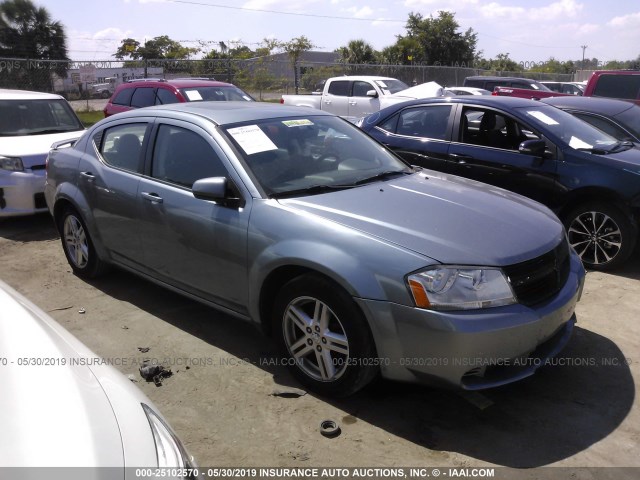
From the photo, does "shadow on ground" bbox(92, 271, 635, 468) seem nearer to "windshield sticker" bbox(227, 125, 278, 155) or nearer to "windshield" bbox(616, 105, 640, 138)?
"windshield sticker" bbox(227, 125, 278, 155)

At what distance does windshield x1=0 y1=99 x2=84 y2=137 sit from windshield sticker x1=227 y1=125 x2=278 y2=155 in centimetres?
532

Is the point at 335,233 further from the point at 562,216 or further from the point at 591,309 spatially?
the point at 562,216

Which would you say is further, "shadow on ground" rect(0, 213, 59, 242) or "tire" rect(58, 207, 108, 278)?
"shadow on ground" rect(0, 213, 59, 242)

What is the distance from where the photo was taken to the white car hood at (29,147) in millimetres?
6977

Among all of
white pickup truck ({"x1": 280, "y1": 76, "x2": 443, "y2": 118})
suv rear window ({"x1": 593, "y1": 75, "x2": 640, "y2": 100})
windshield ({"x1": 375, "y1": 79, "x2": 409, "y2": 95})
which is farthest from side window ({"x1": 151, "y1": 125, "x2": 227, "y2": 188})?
windshield ({"x1": 375, "y1": 79, "x2": 409, "y2": 95})

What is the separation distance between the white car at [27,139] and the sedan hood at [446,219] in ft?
15.6

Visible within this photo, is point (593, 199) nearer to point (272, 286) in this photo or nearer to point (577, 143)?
point (577, 143)

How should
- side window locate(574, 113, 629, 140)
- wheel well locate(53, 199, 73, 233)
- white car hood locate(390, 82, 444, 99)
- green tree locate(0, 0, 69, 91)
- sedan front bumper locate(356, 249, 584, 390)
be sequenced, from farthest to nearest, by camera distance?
1. green tree locate(0, 0, 69, 91)
2. white car hood locate(390, 82, 444, 99)
3. side window locate(574, 113, 629, 140)
4. wheel well locate(53, 199, 73, 233)
5. sedan front bumper locate(356, 249, 584, 390)

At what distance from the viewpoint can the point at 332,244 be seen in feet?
10.4

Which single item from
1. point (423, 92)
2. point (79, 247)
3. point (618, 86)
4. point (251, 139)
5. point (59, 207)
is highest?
point (618, 86)

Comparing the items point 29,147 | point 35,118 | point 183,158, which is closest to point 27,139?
point 29,147

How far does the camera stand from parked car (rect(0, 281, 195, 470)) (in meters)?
1.60

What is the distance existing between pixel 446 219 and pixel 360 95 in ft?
42.2

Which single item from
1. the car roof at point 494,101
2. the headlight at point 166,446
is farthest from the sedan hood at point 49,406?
the car roof at point 494,101
